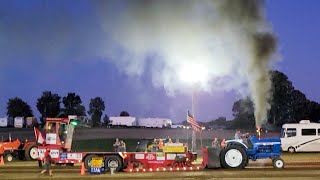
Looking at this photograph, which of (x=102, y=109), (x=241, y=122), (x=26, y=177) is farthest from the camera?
(x=102, y=109)

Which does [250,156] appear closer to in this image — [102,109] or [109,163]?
[109,163]

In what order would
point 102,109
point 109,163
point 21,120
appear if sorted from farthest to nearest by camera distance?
point 102,109, point 21,120, point 109,163

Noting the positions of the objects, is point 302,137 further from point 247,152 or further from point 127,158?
point 127,158

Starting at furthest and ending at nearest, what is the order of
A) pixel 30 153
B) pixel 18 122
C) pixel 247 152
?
pixel 18 122 → pixel 30 153 → pixel 247 152

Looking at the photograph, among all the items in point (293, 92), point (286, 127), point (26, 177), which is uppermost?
point (293, 92)

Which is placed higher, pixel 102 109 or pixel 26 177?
pixel 102 109

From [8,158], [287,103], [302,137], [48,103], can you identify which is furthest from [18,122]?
[302,137]

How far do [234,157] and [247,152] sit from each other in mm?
818

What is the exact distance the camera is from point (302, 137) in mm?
50156

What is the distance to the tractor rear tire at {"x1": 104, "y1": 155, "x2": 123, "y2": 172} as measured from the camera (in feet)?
94.9

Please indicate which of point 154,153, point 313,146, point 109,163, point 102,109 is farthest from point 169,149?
point 102,109

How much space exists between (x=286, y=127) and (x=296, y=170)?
940 inches

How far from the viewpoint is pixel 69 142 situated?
30609mm

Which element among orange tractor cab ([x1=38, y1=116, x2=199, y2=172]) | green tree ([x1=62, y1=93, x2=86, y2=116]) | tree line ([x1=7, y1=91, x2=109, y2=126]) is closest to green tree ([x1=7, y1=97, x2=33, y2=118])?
tree line ([x1=7, y1=91, x2=109, y2=126])
